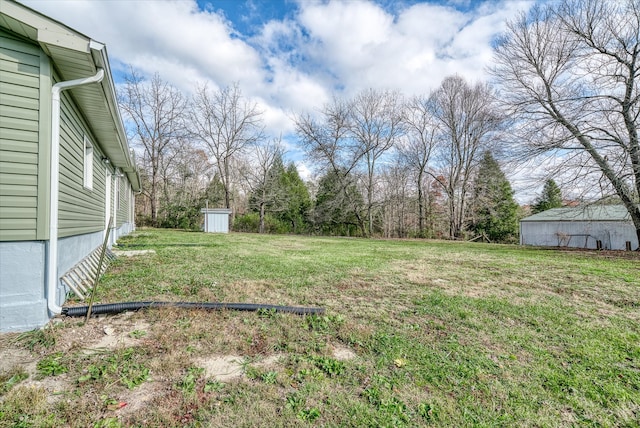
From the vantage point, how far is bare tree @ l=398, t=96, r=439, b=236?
22.2 m

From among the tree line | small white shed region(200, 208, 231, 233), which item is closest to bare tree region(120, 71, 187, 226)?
the tree line

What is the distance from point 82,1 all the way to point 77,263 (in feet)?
12.6

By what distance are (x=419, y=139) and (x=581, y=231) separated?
39.3 ft

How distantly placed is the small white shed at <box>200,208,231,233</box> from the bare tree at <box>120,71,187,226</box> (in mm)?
7097

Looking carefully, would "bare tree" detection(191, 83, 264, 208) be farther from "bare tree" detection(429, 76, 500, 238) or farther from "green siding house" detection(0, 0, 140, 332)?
"green siding house" detection(0, 0, 140, 332)

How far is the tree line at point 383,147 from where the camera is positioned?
12.4 meters

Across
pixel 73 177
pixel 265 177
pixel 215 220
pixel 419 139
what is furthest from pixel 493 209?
pixel 73 177

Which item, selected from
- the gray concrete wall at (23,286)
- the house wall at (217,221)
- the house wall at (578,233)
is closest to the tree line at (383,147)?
the house wall at (578,233)

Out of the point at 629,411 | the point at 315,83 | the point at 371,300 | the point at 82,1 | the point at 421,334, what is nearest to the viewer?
the point at 629,411

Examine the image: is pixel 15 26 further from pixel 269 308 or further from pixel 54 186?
pixel 269 308

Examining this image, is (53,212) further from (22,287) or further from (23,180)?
(22,287)

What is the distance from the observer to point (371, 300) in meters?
3.99

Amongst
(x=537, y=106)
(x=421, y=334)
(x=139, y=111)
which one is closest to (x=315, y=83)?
(x=537, y=106)

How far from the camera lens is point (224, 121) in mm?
24734
